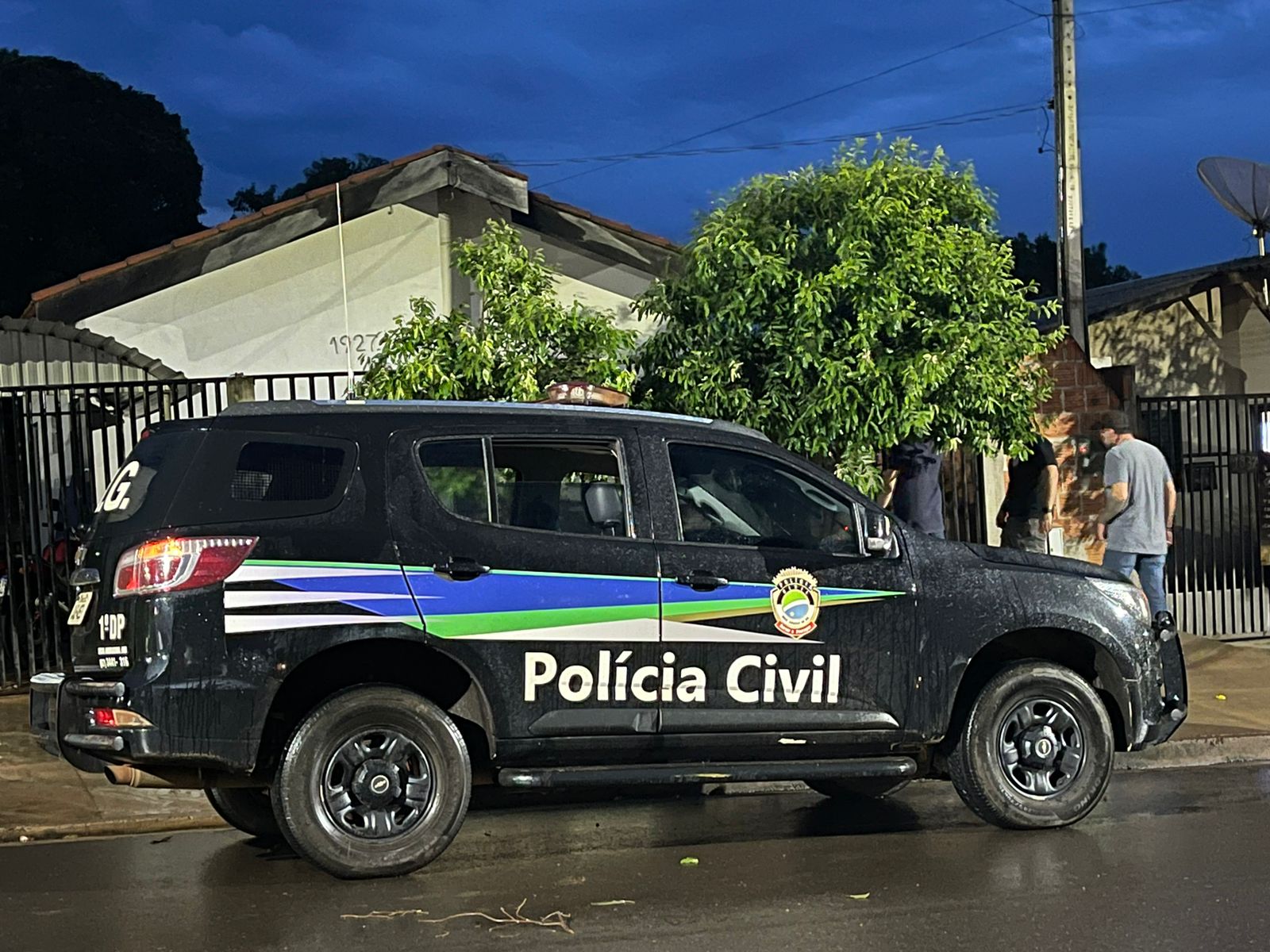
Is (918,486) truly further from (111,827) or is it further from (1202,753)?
(111,827)

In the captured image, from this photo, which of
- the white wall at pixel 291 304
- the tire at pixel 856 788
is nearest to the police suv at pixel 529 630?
the tire at pixel 856 788

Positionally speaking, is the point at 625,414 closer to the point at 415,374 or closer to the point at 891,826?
the point at 891,826

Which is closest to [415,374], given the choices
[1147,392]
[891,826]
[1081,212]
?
[891,826]

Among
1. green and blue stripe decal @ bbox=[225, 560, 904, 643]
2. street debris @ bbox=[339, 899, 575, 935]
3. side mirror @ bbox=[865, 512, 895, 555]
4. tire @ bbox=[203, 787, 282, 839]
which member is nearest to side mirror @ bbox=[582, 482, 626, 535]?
green and blue stripe decal @ bbox=[225, 560, 904, 643]

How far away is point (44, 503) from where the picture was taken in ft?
38.2

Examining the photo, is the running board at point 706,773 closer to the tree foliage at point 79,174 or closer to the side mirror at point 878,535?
the side mirror at point 878,535

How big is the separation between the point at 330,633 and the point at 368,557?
33cm

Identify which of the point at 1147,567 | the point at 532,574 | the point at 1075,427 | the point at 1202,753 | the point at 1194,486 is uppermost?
the point at 1075,427

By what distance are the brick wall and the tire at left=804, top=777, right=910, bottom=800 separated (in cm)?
599

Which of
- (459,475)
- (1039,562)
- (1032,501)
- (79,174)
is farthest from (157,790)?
(79,174)

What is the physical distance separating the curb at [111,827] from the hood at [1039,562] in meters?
3.87

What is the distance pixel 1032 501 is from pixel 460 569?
719cm

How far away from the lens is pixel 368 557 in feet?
20.6

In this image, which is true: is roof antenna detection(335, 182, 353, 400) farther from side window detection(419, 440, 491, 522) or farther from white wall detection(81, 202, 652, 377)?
side window detection(419, 440, 491, 522)
